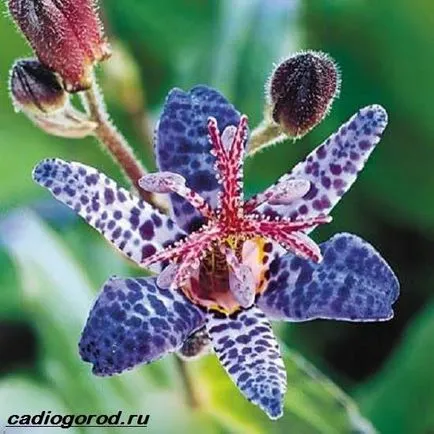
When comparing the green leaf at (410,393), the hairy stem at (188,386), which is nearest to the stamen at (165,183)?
the hairy stem at (188,386)

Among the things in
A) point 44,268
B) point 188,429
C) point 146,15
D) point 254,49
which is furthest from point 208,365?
point 146,15

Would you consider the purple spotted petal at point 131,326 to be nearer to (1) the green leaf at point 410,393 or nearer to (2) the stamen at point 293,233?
(2) the stamen at point 293,233

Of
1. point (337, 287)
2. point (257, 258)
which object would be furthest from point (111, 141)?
point (337, 287)

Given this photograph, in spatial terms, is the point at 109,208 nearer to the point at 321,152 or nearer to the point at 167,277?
the point at 167,277

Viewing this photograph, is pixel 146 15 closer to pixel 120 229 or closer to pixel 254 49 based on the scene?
pixel 254 49

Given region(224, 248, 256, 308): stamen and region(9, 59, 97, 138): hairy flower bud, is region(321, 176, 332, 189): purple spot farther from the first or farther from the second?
region(9, 59, 97, 138): hairy flower bud
